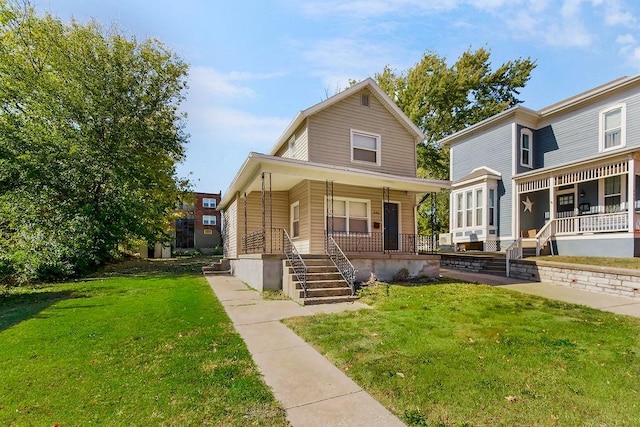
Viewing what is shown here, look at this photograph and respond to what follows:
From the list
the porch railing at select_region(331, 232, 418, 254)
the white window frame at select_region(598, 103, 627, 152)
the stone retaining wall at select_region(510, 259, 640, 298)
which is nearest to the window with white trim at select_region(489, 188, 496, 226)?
the white window frame at select_region(598, 103, 627, 152)

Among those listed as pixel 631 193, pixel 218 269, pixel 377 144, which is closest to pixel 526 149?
pixel 631 193

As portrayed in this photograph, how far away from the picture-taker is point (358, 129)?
43.6 feet

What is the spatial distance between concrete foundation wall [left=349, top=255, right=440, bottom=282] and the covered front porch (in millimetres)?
5514

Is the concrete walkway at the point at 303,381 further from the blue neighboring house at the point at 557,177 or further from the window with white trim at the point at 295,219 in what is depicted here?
the blue neighboring house at the point at 557,177

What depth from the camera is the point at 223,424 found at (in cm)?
277

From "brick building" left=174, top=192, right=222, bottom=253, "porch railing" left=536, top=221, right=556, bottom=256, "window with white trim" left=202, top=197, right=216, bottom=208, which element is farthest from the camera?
"window with white trim" left=202, top=197, right=216, bottom=208

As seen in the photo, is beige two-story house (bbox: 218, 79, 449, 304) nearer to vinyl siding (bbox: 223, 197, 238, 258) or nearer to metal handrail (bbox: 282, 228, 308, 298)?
metal handrail (bbox: 282, 228, 308, 298)

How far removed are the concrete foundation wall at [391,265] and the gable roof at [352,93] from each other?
18.6 ft

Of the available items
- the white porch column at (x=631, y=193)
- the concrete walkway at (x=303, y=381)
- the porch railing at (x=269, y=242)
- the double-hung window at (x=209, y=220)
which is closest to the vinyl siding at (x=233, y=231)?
the porch railing at (x=269, y=242)

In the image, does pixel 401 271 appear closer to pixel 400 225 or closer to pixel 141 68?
pixel 400 225

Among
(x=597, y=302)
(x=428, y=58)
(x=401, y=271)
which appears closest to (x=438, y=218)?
(x=428, y=58)

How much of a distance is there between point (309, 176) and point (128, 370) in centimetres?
765

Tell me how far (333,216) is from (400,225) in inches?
124

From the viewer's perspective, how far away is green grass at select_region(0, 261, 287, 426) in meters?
2.92
